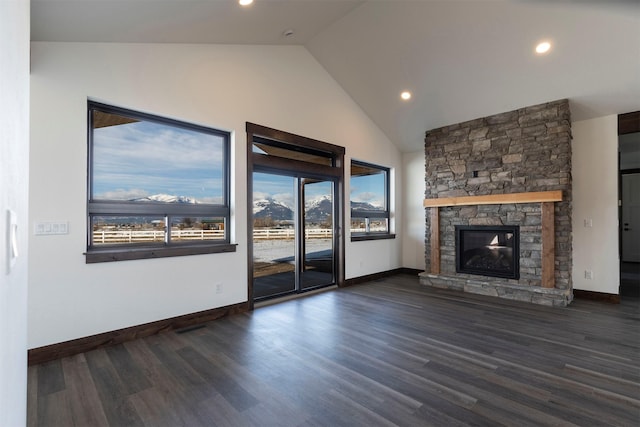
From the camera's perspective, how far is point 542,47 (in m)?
3.77

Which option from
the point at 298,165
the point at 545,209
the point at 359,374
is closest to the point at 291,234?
the point at 298,165

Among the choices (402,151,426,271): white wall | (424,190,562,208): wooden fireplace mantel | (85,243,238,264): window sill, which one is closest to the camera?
(85,243,238,264): window sill

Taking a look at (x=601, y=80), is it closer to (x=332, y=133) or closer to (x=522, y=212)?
(x=522, y=212)

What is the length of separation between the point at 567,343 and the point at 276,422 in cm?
296

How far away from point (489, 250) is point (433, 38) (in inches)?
134

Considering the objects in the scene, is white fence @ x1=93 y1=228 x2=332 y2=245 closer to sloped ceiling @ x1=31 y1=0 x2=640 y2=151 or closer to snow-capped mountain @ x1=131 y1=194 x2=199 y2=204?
snow-capped mountain @ x1=131 y1=194 x2=199 y2=204

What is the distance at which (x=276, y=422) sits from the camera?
75.4 inches

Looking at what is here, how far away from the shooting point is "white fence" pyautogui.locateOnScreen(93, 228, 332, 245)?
3.18m

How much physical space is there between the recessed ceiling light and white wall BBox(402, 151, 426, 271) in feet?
9.42

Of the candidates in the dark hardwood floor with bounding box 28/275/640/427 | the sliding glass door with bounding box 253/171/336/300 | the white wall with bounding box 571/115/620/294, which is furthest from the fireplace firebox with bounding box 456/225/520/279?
the sliding glass door with bounding box 253/171/336/300

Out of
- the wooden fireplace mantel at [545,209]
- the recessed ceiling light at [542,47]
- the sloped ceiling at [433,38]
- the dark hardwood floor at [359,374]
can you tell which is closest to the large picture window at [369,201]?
the sloped ceiling at [433,38]

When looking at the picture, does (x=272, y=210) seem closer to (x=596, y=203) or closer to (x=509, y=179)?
(x=509, y=179)

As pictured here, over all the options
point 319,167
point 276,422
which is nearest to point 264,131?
point 319,167

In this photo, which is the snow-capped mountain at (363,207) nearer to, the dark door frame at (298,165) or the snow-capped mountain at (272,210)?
the dark door frame at (298,165)
